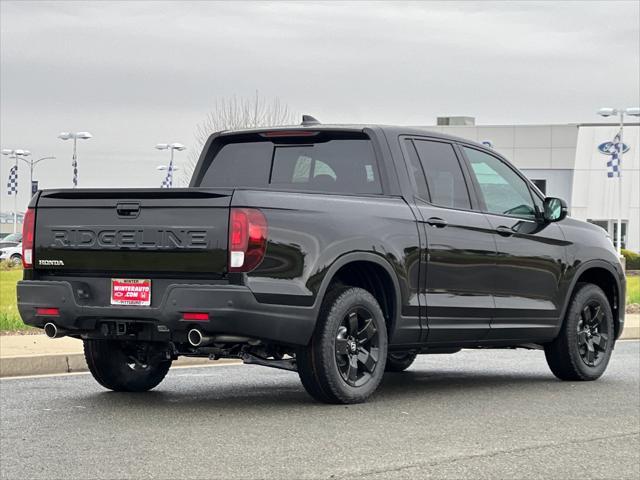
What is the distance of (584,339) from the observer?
11883 mm

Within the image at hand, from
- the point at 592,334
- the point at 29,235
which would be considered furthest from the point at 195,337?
the point at 592,334

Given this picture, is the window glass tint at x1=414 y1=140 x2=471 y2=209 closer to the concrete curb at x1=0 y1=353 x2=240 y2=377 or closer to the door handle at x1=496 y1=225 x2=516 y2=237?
the door handle at x1=496 y1=225 x2=516 y2=237

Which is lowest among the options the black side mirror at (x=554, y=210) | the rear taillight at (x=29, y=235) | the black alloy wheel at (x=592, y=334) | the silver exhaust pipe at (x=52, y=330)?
the black alloy wheel at (x=592, y=334)

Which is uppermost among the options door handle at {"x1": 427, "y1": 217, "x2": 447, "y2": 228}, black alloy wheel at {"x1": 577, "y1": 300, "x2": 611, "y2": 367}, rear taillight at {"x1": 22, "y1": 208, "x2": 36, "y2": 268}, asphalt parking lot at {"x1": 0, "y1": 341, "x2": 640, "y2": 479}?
door handle at {"x1": 427, "y1": 217, "x2": 447, "y2": 228}

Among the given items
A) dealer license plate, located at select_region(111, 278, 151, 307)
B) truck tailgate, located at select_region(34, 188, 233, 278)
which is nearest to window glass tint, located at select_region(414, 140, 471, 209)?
truck tailgate, located at select_region(34, 188, 233, 278)

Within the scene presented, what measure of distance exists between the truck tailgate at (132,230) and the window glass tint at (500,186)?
9.87 ft

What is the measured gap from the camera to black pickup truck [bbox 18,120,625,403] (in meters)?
8.80

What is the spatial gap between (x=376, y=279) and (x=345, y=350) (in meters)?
0.72

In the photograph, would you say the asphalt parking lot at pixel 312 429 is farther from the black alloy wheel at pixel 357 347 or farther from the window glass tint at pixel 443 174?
the window glass tint at pixel 443 174

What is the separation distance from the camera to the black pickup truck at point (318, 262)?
880cm

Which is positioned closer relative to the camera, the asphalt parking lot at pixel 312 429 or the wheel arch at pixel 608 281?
the asphalt parking lot at pixel 312 429

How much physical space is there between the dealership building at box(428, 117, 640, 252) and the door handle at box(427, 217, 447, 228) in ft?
220

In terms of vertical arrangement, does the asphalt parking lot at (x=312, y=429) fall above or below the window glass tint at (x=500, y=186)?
below

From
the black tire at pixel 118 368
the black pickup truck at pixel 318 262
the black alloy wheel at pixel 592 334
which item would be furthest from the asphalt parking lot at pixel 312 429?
the black pickup truck at pixel 318 262
